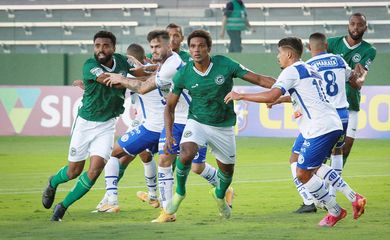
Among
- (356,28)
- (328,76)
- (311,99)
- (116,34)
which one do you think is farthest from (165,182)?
(116,34)

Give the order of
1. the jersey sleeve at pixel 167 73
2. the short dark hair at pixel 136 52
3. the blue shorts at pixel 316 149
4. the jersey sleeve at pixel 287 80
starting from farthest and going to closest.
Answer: the short dark hair at pixel 136 52 < the jersey sleeve at pixel 167 73 < the blue shorts at pixel 316 149 < the jersey sleeve at pixel 287 80

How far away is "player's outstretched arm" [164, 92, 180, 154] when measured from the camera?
11.6 metres

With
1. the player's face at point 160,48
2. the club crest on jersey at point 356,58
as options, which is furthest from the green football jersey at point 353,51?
the player's face at point 160,48

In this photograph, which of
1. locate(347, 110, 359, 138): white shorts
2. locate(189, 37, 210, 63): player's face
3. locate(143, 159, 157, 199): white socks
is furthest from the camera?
locate(347, 110, 359, 138): white shorts

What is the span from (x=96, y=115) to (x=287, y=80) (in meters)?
2.67

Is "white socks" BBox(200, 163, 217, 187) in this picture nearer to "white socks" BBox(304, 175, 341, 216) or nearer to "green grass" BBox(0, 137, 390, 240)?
"green grass" BBox(0, 137, 390, 240)

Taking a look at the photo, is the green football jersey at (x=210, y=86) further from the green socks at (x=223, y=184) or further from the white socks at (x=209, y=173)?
the white socks at (x=209, y=173)

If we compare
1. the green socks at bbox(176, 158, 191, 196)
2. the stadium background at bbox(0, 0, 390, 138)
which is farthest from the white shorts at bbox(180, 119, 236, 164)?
the stadium background at bbox(0, 0, 390, 138)

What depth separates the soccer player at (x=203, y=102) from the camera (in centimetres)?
1142

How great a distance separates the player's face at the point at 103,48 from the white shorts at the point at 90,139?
0.77m

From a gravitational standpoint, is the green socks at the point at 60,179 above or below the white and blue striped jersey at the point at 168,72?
below

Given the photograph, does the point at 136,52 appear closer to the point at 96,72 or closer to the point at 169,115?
the point at 96,72

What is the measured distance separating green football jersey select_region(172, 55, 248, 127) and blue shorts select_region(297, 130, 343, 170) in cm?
112

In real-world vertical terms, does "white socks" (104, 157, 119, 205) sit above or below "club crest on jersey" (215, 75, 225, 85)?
below
